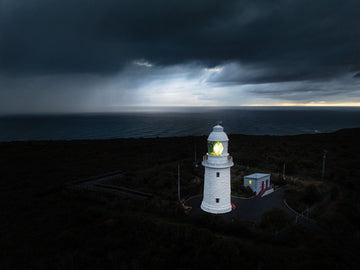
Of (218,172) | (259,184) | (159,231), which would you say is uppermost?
(218,172)

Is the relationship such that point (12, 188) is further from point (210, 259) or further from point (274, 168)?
point (274, 168)

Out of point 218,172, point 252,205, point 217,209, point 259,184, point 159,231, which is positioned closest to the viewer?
point 159,231

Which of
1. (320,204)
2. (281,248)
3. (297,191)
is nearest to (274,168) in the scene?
(297,191)

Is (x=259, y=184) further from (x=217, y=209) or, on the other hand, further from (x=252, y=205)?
(x=217, y=209)

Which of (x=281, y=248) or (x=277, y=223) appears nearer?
(x=281, y=248)

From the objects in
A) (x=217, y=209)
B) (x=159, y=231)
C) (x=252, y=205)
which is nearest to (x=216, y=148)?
(x=217, y=209)

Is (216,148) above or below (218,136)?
below

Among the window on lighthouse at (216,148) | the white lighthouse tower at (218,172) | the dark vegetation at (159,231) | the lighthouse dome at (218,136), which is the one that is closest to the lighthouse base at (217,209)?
the white lighthouse tower at (218,172)
